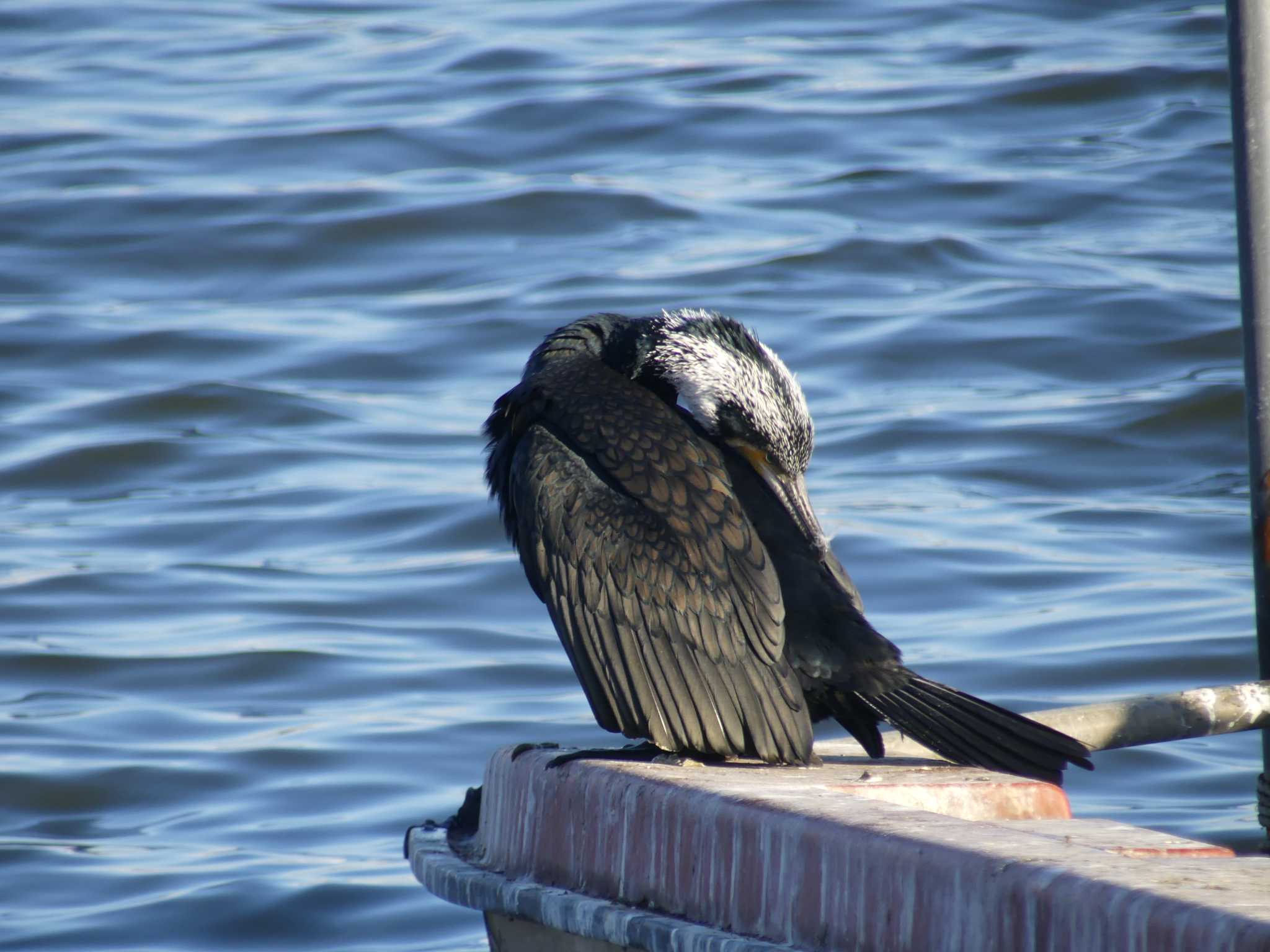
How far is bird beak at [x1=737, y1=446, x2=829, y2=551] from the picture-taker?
3.12 m

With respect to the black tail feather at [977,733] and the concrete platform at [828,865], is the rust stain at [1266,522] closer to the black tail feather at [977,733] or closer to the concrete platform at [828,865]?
the black tail feather at [977,733]

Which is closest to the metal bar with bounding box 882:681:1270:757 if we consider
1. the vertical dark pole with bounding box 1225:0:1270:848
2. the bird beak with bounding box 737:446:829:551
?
the vertical dark pole with bounding box 1225:0:1270:848

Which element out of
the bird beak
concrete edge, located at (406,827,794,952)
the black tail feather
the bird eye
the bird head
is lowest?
concrete edge, located at (406,827,794,952)

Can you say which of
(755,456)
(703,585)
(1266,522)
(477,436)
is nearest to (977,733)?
(703,585)

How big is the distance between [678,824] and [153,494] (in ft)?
20.2

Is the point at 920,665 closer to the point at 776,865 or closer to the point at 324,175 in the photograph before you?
the point at 776,865

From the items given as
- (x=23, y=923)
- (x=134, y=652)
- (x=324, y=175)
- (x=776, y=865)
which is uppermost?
(x=324, y=175)

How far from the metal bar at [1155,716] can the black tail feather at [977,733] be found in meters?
0.30

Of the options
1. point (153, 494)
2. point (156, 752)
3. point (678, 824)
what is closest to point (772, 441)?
point (678, 824)

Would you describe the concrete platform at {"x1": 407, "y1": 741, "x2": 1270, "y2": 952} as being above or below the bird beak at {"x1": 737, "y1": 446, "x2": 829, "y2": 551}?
below

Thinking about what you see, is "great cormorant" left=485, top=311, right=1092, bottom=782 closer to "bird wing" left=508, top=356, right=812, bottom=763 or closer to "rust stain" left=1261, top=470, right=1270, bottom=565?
"bird wing" left=508, top=356, right=812, bottom=763

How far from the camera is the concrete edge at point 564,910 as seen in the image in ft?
7.27

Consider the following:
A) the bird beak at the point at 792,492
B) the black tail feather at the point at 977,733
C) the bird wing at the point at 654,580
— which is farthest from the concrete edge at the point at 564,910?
the bird beak at the point at 792,492

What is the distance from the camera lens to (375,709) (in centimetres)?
583
